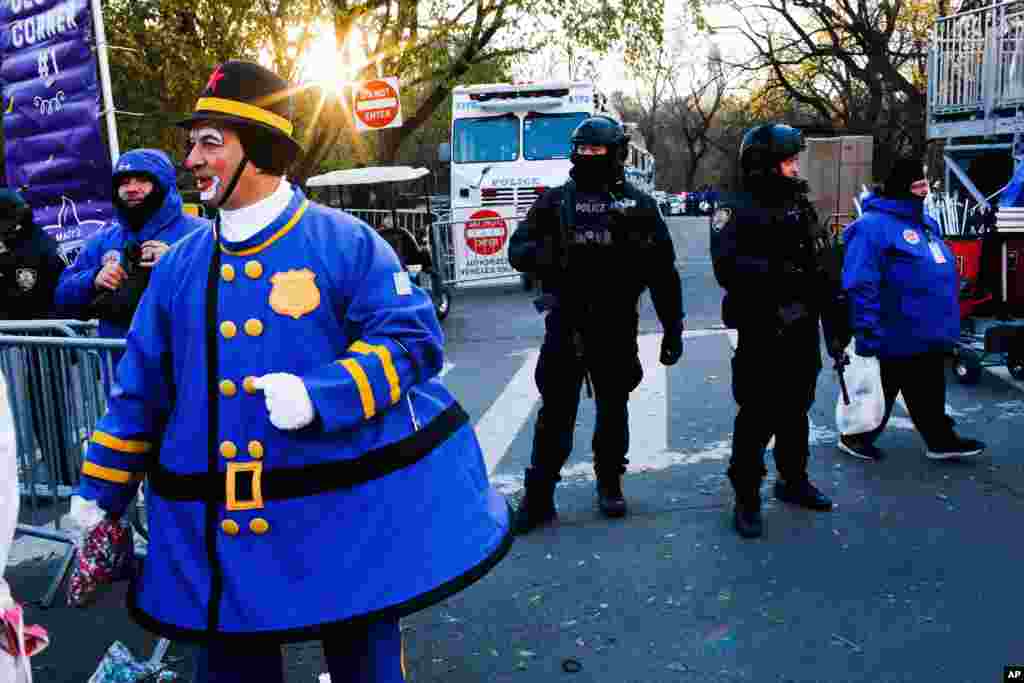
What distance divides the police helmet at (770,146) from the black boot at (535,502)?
184cm

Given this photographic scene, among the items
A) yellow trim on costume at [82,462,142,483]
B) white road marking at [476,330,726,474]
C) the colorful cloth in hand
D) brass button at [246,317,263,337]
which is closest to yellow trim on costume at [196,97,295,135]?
brass button at [246,317,263,337]

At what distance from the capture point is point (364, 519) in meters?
2.35

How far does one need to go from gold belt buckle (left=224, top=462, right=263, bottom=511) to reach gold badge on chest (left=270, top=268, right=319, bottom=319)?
1.17 feet

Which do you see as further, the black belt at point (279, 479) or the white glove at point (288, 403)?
the black belt at point (279, 479)

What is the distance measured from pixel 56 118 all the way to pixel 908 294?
5.79 metres

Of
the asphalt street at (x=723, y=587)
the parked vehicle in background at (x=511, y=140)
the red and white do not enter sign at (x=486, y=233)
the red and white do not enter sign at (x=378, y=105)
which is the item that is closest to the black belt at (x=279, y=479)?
the asphalt street at (x=723, y=587)

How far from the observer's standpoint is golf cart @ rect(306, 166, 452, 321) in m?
13.1

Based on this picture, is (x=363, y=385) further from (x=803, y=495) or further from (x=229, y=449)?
(x=803, y=495)

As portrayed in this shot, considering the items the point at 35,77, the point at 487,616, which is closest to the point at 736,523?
the point at 487,616

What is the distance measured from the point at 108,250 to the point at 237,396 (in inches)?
125

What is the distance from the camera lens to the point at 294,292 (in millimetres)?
2375

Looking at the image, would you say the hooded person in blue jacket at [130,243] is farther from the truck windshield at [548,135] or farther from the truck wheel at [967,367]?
the truck windshield at [548,135]

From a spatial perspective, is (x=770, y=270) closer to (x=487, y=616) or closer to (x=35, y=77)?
(x=487, y=616)

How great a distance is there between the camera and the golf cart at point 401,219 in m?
13.1
